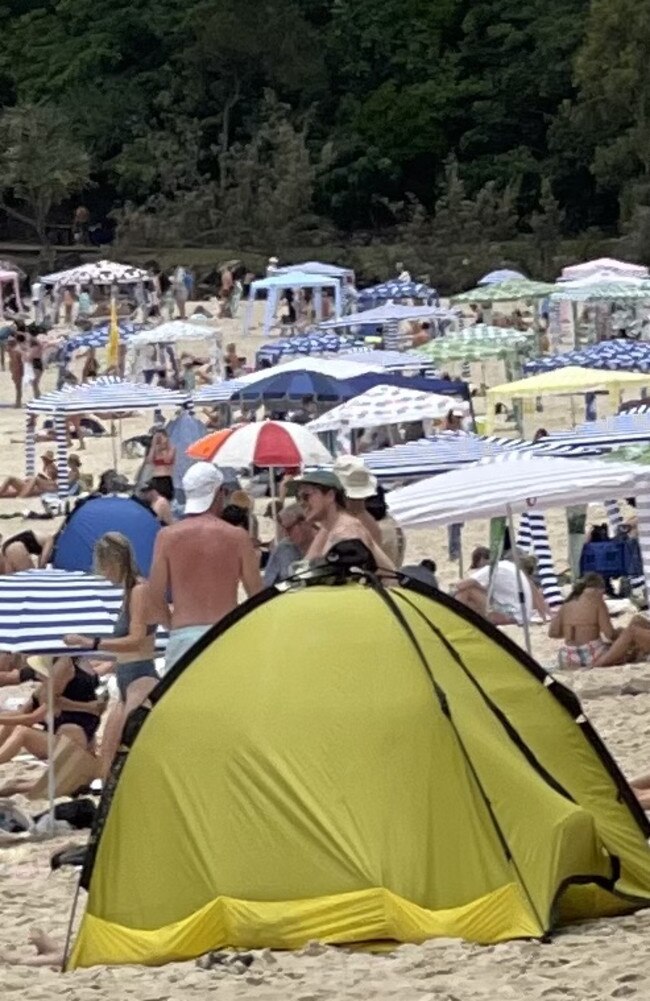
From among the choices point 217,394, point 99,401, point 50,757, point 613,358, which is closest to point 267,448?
point 99,401

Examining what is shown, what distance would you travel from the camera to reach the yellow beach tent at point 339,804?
654cm

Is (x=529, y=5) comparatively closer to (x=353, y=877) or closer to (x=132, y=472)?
(x=132, y=472)

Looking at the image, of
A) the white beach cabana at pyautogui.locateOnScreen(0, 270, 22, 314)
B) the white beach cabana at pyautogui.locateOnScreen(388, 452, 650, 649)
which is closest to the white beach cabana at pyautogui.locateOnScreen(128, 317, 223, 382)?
the white beach cabana at pyautogui.locateOnScreen(0, 270, 22, 314)

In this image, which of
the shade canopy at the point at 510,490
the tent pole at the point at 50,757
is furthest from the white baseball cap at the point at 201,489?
the shade canopy at the point at 510,490

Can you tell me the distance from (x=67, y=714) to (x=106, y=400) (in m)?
11.9

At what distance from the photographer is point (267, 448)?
51.4ft

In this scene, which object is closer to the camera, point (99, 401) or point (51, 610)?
point (51, 610)

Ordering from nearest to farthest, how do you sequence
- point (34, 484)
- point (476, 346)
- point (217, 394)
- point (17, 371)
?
point (217, 394)
point (34, 484)
point (476, 346)
point (17, 371)

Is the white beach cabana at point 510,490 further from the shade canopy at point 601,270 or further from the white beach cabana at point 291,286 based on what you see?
the shade canopy at point 601,270

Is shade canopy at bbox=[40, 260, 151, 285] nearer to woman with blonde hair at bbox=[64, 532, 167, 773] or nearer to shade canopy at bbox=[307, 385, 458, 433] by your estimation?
shade canopy at bbox=[307, 385, 458, 433]

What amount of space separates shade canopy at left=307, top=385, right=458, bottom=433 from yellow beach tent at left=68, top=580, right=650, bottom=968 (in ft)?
36.8

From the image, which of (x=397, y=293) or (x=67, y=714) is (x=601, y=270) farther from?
(x=67, y=714)

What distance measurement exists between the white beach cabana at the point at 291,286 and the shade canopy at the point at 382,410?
19021 millimetres

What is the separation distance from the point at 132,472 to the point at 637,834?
56.5 ft
